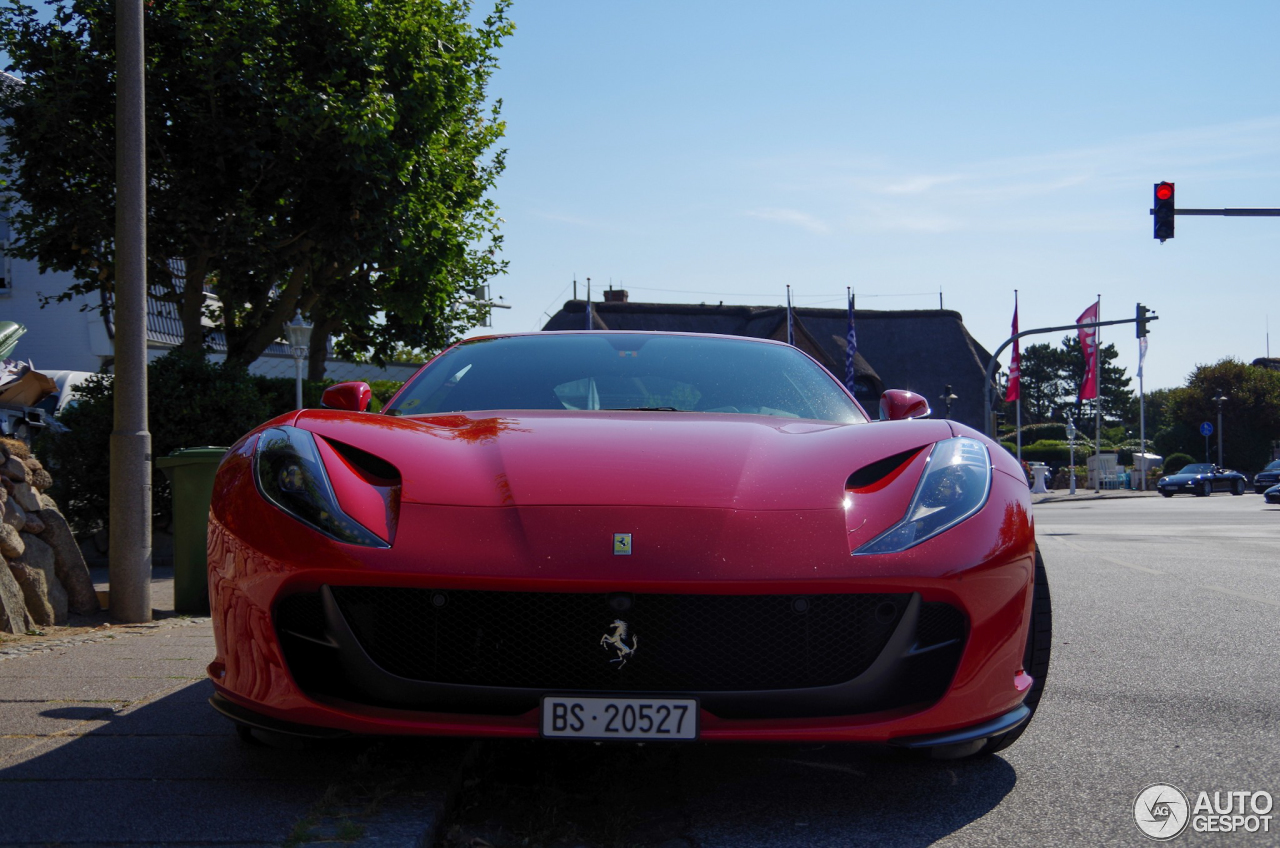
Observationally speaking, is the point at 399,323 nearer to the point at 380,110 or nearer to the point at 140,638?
the point at 380,110

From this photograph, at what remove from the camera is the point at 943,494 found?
9.11 ft

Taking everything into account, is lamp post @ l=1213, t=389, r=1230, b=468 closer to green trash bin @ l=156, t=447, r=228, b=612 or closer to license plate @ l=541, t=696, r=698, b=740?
green trash bin @ l=156, t=447, r=228, b=612

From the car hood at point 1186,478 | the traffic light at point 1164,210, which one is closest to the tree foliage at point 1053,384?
the car hood at point 1186,478

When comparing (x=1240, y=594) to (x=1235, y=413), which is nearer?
(x=1240, y=594)

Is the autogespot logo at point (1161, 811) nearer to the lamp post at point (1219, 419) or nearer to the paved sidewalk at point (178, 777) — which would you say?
the paved sidewalk at point (178, 777)

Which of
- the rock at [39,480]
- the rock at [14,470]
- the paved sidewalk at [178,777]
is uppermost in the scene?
the rock at [14,470]

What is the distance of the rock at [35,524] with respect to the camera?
6.31 meters

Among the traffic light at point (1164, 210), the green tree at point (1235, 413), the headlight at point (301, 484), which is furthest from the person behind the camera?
the green tree at point (1235, 413)

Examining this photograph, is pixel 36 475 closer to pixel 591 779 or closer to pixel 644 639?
pixel 591 779

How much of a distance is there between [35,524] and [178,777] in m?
4.16

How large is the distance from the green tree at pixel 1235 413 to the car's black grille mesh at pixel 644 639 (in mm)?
68898

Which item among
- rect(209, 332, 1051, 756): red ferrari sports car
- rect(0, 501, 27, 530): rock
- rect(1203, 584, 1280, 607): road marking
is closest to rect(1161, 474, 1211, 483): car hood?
rect(1203, 584, 1280, 607): road marking

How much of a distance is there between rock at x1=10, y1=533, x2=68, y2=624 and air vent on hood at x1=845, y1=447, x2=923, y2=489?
16.3ft

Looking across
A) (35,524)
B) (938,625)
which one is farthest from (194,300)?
(938,625)
